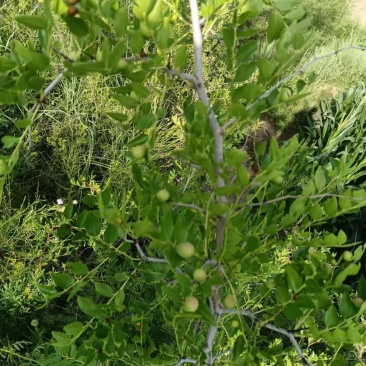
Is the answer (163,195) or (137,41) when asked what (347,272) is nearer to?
(163,195)

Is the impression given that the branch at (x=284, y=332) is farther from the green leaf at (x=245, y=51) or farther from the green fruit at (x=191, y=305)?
Answer: the green leaf at (x=245, y=51)

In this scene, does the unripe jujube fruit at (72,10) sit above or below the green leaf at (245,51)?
above

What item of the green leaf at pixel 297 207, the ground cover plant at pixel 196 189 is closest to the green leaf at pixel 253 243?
the ground cover plant at pixel 196 189

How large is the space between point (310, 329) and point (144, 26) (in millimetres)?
372

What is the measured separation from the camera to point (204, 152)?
48 cm

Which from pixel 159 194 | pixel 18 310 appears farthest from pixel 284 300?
pixel 18 310

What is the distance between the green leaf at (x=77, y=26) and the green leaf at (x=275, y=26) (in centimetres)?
17

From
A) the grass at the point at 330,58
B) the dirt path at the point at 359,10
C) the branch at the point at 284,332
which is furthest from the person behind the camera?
the dirt path at the point at 359,10

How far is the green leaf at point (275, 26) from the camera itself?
17.4 inches

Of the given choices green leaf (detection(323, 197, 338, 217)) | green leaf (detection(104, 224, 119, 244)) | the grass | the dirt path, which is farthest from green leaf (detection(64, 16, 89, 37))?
the dirt path

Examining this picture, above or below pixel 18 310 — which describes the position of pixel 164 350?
above

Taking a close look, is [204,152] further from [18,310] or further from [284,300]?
[18,310]

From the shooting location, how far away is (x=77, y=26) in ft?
1.22

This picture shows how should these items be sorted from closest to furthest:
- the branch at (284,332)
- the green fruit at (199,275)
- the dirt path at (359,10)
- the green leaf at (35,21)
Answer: the green leaf at (35,21), the green fruit at (199,275), the branch at (284,332), the dirt path at (359,10)
